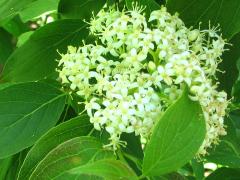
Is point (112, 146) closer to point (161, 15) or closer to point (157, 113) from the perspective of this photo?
point (157, 113)

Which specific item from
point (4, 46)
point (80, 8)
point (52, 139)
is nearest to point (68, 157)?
point (52, 139)

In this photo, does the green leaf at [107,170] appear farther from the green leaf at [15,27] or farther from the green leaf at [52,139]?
the green leaf at [15,27]

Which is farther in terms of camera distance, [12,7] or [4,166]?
[4,166]

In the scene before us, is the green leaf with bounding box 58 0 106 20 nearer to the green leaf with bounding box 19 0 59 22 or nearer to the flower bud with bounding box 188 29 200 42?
the green leaf with bounding box 19 0 59 22

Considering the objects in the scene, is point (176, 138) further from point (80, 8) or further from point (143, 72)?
point (80, 8)

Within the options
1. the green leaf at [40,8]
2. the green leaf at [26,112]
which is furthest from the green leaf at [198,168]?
the green leaf at [40,8]

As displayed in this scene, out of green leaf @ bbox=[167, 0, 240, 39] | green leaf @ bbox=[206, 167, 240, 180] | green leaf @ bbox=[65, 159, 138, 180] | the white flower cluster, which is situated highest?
green leaf @ bbox=[167, 0, 240, 39]

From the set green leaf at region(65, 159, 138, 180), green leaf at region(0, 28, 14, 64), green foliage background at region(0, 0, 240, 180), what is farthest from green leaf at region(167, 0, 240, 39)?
green leaf at region(0, 28, 14, 64)

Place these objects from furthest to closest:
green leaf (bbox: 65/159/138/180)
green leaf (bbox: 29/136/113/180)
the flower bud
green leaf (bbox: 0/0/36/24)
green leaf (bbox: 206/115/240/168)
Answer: green leaf (bbox: 206/115/240/168), green leaf (bbox: 0/0/36/24), the flower bud, green leaf (bbox: 29/136/113/180), green leaf (bbox: 65/159/138/180)
